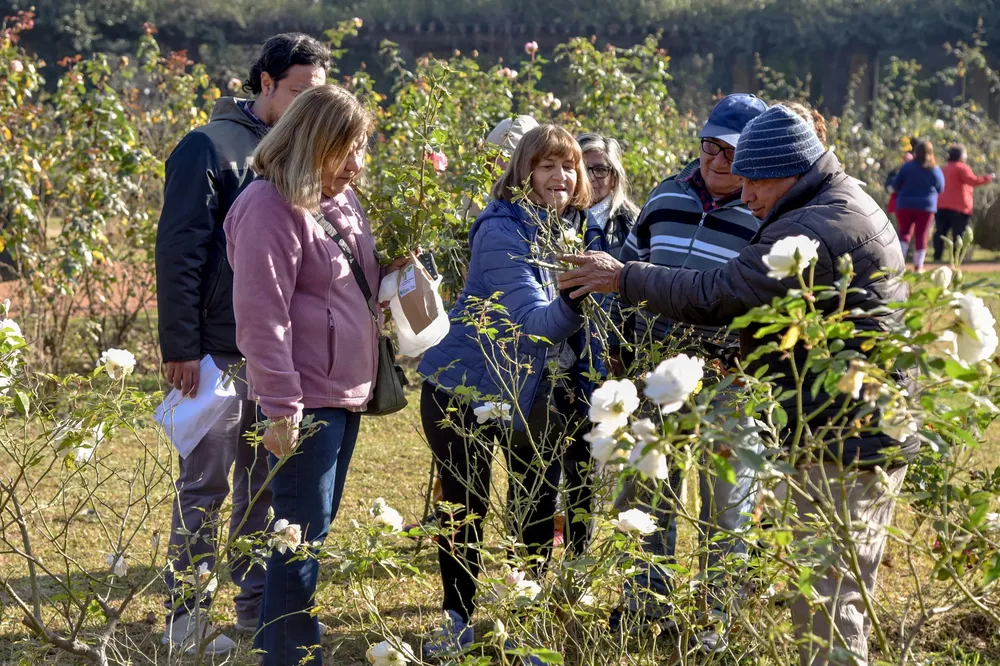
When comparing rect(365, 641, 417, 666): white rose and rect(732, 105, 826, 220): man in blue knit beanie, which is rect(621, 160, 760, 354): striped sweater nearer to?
rect(732, 105, 826, 220): man in blue knit beanie

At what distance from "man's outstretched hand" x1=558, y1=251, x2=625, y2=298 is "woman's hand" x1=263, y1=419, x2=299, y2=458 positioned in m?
0.72

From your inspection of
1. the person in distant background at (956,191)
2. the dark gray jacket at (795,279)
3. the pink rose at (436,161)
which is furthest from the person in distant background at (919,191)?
the dark gray jacket at (795,279)

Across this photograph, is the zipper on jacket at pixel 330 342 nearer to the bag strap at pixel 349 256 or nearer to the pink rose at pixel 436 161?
the bag strap at pixel 349 256

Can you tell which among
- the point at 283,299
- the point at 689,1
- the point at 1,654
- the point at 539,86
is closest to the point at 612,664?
the point at 283,299

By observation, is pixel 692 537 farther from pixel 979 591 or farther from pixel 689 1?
pixel 689 1

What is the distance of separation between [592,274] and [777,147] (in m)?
0.49

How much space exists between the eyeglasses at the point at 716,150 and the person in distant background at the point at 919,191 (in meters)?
9.23

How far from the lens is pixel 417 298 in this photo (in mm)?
2889

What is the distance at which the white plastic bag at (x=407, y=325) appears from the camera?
2.90 m

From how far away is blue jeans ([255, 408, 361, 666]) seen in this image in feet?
9.04

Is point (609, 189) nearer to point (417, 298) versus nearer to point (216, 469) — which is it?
point (417, 298)

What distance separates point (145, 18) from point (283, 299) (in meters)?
22.9

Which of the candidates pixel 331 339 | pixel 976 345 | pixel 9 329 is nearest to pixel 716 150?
pixel 331 339

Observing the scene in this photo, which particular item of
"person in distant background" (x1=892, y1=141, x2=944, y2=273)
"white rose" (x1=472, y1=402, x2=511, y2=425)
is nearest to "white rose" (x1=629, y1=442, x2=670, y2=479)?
"white rose" (x1=472, y1=402, x2=511, y2=425)
